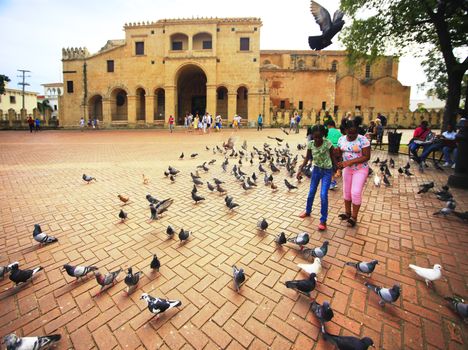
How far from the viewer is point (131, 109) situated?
3294 cm

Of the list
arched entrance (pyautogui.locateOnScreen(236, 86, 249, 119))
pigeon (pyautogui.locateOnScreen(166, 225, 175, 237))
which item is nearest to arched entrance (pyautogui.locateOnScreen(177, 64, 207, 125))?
arched entrance (pyautogui.locateOnScreen(236, 86, 249, 119))

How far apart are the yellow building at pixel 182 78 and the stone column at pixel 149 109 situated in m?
0.13

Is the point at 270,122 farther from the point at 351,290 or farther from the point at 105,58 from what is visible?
the point at 351,290

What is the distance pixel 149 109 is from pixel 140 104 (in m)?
2.89

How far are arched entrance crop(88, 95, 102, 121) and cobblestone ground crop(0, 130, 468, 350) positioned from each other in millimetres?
33627

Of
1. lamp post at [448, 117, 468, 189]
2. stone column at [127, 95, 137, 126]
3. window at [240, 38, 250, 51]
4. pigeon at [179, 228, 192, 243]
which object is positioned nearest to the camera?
pigeon at [179, 228, 192, 243]

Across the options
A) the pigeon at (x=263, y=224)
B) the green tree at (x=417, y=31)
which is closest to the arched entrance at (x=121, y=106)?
the green tree at (x=417, y=31)

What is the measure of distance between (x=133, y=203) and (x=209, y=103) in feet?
92.0

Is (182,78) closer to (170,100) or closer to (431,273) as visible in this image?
(170,100)

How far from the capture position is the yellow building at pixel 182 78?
30.9 m

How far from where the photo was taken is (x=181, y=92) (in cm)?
3712

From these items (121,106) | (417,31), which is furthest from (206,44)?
(417,31)

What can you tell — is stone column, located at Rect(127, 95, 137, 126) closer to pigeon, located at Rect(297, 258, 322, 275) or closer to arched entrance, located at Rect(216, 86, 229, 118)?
arched entrance, located at Rect(216, 86, 229, 118)

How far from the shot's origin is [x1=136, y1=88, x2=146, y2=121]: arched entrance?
1315 inches
